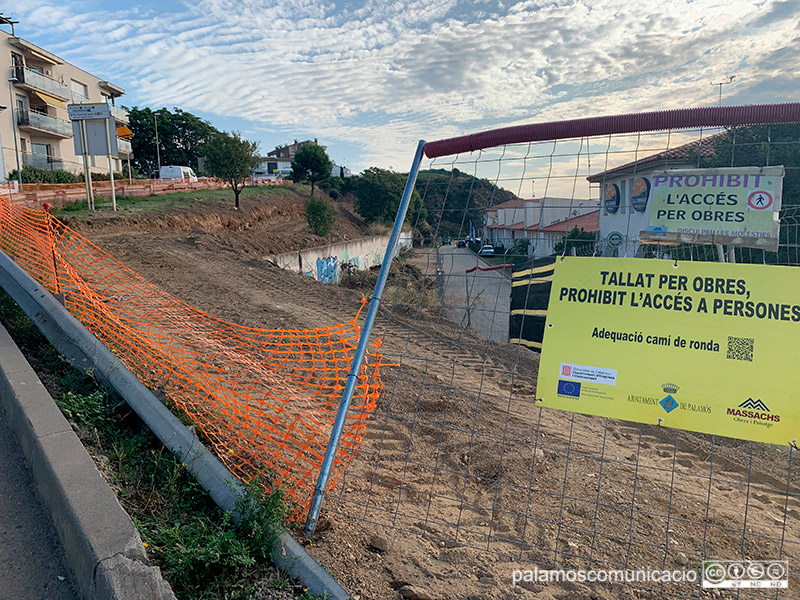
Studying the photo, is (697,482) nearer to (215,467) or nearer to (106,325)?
(215,467)

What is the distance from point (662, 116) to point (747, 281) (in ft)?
3.09

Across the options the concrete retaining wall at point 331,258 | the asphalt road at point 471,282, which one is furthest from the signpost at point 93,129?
the asphalt road at point 471,282

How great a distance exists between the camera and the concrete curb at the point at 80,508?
6.81ft

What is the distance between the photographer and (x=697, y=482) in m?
4.41

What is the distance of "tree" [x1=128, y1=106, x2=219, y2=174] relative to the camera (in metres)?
53.1

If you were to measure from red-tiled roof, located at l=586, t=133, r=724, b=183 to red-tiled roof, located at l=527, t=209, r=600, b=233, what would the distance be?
0.20 metres

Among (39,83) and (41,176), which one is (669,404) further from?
(39,83)

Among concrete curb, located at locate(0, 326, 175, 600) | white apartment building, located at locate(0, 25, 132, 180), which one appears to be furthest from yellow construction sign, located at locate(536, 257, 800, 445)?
white apartment building, located at locate(0, 25, 132, 180)

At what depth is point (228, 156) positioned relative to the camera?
2477 centimetres

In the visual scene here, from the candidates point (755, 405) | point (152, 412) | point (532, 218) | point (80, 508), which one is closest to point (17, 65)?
point (152, 412)

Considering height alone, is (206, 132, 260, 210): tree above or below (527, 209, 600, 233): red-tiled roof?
above

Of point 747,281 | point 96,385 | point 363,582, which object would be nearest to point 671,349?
point 747,281

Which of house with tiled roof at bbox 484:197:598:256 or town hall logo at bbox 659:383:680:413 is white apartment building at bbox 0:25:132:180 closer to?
house with tiled roof at bbox 484:197:598:256

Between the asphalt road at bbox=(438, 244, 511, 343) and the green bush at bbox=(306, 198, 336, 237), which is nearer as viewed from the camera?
the asphalt road at bbox=(438, 244, 511, 343)
